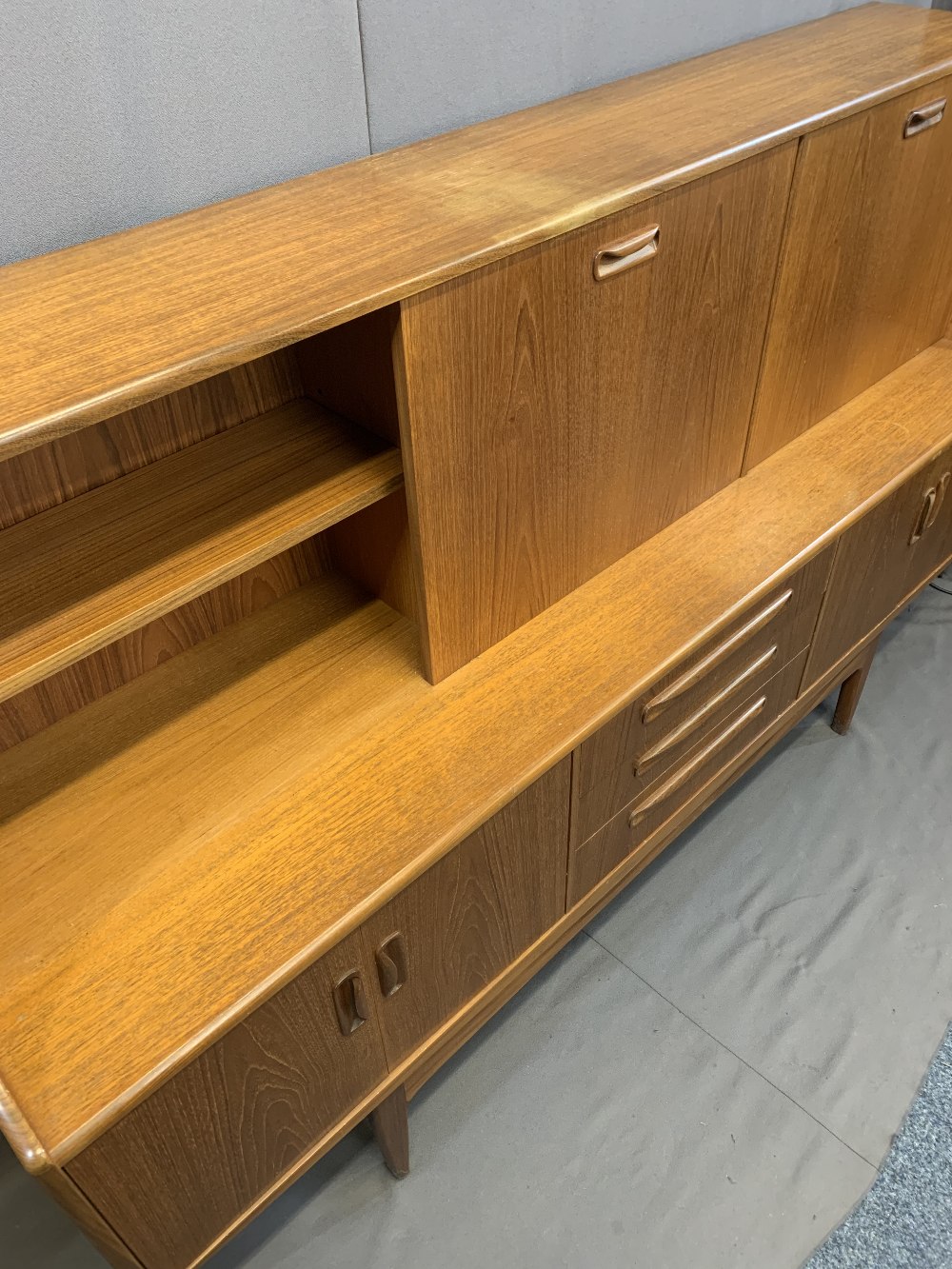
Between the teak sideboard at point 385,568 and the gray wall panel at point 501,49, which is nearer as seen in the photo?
the teak sideboard at point 385,568

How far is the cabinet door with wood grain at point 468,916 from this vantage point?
1.02m

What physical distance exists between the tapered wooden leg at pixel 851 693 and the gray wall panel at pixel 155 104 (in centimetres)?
133

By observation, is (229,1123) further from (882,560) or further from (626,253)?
(882,560)

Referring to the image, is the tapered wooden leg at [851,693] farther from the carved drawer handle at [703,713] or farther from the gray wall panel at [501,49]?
the gray wall panel at [501,49]

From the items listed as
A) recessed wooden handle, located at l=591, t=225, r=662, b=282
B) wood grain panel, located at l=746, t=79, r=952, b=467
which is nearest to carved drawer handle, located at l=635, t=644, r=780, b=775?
wood grain panel, located at l=746, t=79, r=952, b=467

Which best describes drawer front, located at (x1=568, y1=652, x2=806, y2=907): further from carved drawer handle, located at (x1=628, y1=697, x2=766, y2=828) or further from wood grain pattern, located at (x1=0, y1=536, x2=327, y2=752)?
wood grain pattern, located at (x1=0, y1=536, x2=327, y2=752)

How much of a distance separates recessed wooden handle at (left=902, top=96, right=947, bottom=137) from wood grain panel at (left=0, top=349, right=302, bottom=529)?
2.96 ft

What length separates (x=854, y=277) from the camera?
1366 mm

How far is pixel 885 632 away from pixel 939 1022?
2.98 ft

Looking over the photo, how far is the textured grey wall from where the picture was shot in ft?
2.67

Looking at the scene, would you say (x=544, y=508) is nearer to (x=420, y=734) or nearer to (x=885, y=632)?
(x=420, y=734)

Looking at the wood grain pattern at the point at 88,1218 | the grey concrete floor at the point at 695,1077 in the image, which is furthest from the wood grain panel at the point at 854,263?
the wood grain pattern at the point at 88,1218

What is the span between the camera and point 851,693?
6.07 ft

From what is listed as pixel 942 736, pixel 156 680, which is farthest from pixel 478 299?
pixel 942 736
